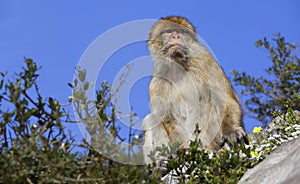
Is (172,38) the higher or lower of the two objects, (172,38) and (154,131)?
the higher

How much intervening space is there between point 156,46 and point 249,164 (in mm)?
3629

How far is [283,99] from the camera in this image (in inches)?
360

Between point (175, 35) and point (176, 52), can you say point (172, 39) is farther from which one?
point (176, 52)

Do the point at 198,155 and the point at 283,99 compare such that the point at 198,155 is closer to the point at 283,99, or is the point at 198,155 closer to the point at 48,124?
the point at 48,124

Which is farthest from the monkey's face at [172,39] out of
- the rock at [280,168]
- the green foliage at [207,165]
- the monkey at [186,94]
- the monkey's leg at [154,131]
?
the rock at [280,168]

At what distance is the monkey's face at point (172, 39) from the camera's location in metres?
7.16

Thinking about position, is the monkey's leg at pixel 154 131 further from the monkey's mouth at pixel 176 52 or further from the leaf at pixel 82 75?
the leaf at pixel 82 75

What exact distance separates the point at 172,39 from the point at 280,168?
4.01 metres

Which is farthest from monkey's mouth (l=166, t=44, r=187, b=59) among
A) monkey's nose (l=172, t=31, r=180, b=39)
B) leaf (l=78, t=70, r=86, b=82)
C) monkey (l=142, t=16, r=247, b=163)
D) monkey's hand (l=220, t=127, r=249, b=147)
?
leaf (l=78, t=70, r=86, b=82)

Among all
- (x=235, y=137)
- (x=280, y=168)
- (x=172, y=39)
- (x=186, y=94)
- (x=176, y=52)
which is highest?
(x=172, y=39)

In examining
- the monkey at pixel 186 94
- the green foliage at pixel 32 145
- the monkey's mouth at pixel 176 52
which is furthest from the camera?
the monkey's mouth at pixel 176 52

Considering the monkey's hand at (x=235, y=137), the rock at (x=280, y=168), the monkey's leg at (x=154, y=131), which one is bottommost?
the rock at (x=280, y=168)

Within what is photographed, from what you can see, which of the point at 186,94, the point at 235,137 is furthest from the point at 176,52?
the point at 235,137

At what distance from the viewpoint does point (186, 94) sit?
6.95 meters
